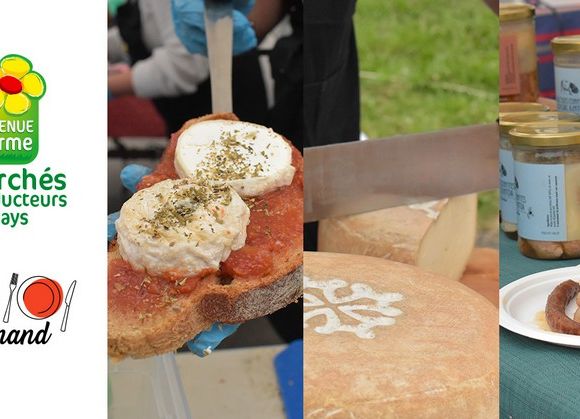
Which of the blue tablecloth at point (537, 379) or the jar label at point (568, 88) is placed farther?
the jar label at point (568, 88)

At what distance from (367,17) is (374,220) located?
1.75 meters

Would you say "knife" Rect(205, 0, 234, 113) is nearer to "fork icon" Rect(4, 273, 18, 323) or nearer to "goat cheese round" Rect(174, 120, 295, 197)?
"goat cheese round" Rect(174, 120, 295, 197)

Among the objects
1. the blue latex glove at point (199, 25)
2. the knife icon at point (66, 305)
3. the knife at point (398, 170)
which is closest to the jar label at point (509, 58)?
the knife at point (398, 170)

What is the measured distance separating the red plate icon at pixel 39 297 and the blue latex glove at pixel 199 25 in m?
0.32

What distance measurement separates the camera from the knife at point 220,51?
0.94m

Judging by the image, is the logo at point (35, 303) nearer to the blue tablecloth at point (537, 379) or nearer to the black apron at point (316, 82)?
the black apron at point (316, 82)

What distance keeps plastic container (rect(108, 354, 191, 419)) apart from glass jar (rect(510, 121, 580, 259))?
691 millimetres

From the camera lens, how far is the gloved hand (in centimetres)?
92

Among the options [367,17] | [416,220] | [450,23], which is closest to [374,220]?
[416,220]

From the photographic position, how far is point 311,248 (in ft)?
3.93

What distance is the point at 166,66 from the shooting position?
3.14 ft

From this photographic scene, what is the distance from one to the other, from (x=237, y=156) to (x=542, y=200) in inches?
24.4

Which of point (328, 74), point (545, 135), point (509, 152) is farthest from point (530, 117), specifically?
point (328, 74)

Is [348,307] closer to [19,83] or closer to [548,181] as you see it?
[548,181]
